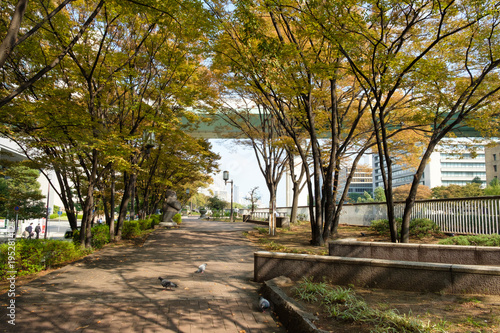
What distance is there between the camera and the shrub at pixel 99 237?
1216 cm

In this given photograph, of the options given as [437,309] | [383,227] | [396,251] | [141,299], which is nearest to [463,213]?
[383,227]

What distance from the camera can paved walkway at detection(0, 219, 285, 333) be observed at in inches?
178

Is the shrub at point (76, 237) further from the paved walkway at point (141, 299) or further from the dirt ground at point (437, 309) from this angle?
the dirt ground at point (437, 309)

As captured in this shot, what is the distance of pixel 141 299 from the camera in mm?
5625

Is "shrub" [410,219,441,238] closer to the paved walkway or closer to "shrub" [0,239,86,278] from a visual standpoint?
the paved walkway

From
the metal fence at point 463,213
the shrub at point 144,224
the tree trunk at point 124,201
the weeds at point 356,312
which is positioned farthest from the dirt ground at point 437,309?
the shrub at point 144,224

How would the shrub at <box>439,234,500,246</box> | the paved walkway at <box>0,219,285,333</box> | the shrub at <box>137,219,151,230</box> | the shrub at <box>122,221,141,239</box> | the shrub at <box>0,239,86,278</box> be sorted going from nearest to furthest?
the paved walkway at <box>0,219,285,333</box>
the shrub at <box>0,239,86,278</box>
the shrub at <box>439,234,500,246</box>
the shrub at <box>122,221,141,239</box>
the shrub at <box>137,219,151,230</box>

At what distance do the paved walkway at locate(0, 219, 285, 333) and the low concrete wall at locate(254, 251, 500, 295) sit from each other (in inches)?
30.1

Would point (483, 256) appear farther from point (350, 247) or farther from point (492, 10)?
point (492, 10)

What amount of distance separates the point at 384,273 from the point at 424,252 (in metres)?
2.45

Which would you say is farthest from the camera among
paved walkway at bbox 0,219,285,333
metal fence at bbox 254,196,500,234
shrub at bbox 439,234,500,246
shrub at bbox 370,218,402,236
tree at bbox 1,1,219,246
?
shrub at bbox 370,218,402,236

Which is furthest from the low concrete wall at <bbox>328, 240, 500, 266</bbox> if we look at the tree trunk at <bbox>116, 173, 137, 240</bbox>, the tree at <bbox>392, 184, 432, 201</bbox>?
the tree at <bbox>392, 184, 432, 201</bbox>

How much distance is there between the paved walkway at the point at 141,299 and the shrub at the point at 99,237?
289cm

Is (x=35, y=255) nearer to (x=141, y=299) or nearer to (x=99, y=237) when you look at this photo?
(x=99, y=237)
